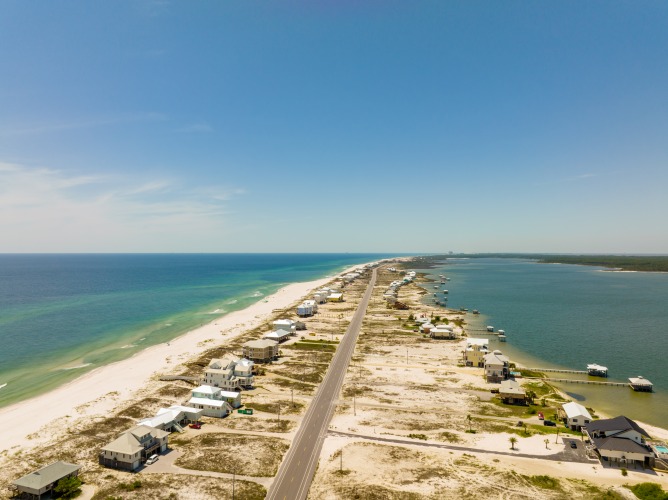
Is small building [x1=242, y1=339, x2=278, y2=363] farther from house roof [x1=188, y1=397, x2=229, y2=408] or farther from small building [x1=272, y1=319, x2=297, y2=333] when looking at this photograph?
house roof [x1=188, y1=397, x2=229, y2=408]

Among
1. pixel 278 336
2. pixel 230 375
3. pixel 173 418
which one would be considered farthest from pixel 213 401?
pixel 278 336

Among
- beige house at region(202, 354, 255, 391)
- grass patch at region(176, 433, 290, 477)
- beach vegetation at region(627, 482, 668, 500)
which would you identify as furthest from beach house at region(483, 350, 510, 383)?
beige house at region(202, 354, 255, 391)

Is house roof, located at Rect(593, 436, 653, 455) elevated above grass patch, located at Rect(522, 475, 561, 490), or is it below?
above

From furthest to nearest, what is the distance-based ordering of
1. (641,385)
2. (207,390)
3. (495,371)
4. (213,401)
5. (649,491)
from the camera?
(495,371), (641,385), (207,390), (213,401), (649,491)

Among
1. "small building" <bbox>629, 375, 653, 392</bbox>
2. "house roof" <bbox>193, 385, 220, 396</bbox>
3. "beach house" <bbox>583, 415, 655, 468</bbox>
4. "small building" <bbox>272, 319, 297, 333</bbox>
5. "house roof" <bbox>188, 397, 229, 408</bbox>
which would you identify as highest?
"small building" <bbox>272, 319, 297, 333</bbox>

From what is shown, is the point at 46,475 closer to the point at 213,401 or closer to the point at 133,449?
the point at 133,449

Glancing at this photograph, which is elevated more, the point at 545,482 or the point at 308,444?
the point at 308,444

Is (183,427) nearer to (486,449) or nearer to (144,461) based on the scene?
(144,461)
